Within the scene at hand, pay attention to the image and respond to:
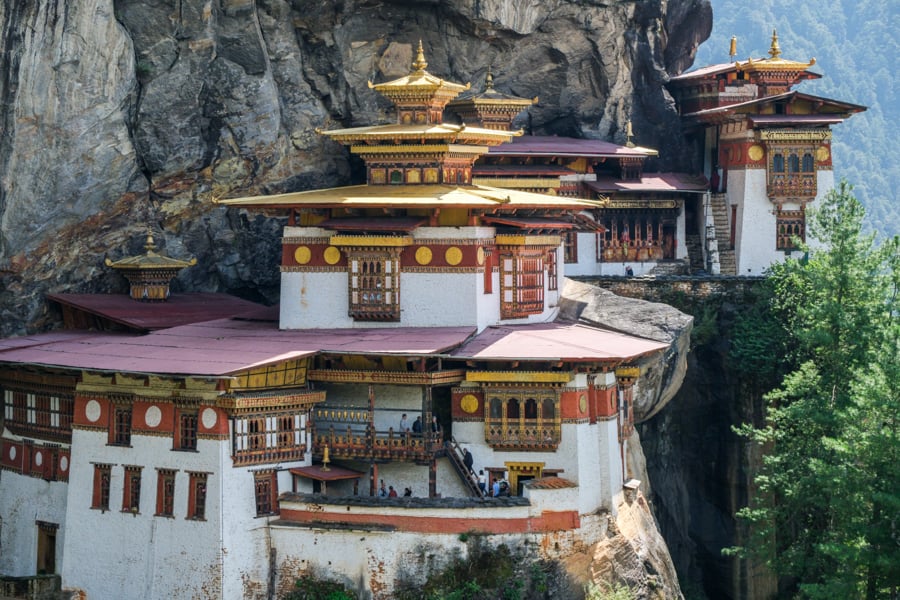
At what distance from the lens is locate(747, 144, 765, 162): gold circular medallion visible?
62.0 m

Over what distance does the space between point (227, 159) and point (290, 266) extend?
6019 mm

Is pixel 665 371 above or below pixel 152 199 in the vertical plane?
below

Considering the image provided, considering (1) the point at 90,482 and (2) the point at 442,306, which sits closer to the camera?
(1) the point at 90,482

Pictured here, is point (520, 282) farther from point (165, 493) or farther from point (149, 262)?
point (165, 493)

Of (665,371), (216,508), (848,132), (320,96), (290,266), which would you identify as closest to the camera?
(216,508)

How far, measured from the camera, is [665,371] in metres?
52.8

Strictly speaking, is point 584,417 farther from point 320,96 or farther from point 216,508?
Answer: point 320,96

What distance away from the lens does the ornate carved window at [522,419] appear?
45.5 metres

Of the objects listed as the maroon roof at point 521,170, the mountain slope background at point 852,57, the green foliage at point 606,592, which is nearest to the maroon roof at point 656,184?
the maroon roof at point 521,170

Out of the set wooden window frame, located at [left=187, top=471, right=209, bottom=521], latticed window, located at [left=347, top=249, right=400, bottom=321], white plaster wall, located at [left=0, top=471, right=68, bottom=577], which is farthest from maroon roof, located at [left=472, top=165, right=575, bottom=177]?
wooden window frame, located at [left=187, top=471, right=209, bottom=521]

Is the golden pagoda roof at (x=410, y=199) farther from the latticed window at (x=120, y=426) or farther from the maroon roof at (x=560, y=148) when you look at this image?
the maroon roof at (x=560, y=148)

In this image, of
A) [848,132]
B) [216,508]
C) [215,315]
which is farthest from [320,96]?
[848,132]

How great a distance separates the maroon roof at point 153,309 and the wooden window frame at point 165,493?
6.21 m

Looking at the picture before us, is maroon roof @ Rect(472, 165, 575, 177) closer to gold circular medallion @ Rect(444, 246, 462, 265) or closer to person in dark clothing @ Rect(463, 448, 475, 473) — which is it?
gold circular medallion @ Rect(444, 246, 462, 265)
